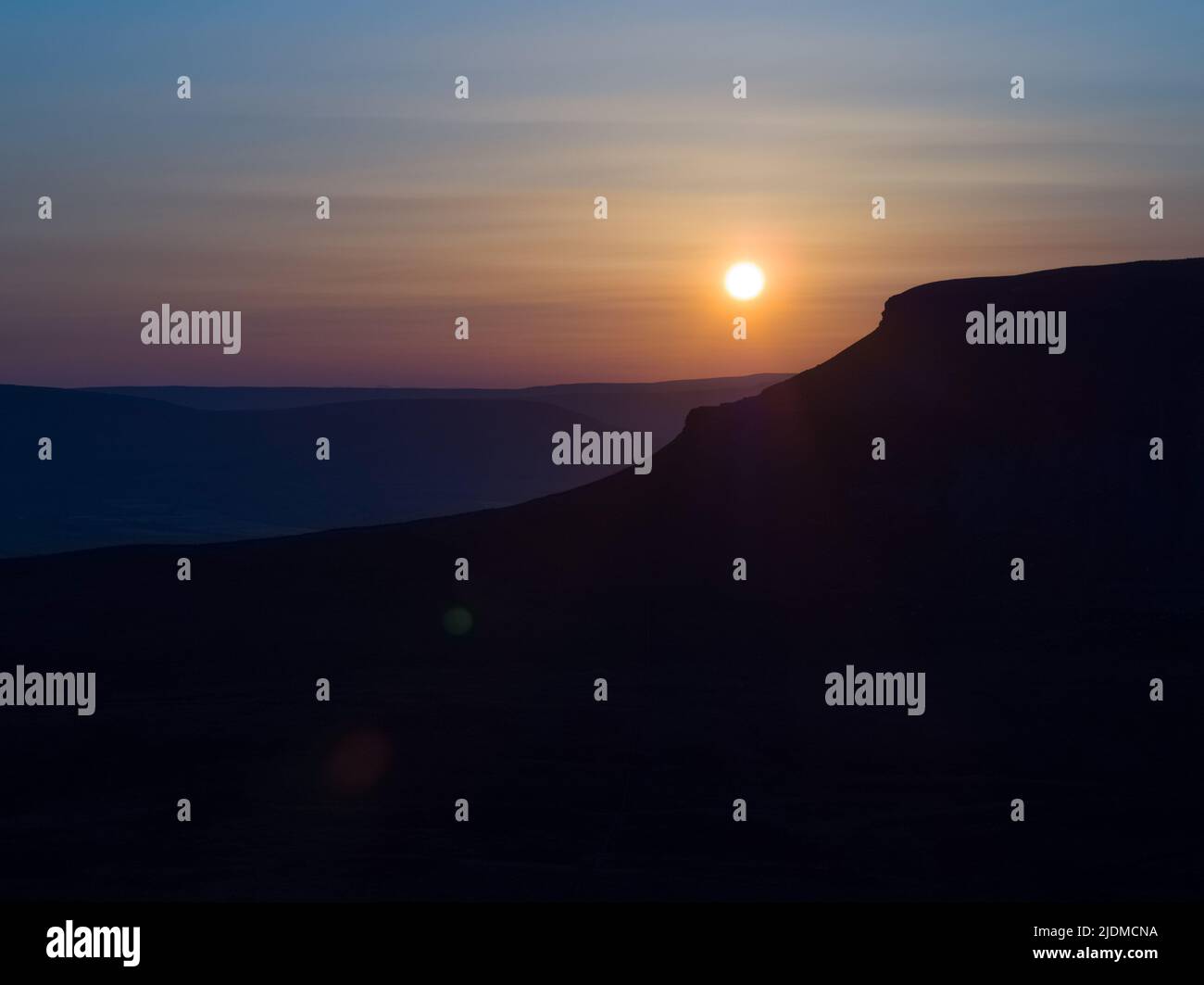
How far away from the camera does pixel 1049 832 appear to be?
25984 millimetres

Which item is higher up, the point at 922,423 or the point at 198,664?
the point at 922,423

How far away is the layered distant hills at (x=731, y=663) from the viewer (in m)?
24.9

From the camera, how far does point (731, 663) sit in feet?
144

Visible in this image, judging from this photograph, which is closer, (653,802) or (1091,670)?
(653,802)

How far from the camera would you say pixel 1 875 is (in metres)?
23.9

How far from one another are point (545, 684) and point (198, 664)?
34.9 ft

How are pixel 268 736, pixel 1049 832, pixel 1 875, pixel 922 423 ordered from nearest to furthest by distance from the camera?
pixel 1 875 < pixel 1049 832 < pixel 268 736 < pixel 922 423

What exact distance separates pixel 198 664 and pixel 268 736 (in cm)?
1115

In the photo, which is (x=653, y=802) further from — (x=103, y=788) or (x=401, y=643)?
(x=401, y=643)

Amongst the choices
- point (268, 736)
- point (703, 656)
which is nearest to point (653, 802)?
point (268, 736)

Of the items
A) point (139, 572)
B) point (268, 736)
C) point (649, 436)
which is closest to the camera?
point (268, 736)

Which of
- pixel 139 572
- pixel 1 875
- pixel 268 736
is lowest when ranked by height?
pixel 1 875

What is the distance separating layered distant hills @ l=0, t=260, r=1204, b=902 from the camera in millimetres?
24906
